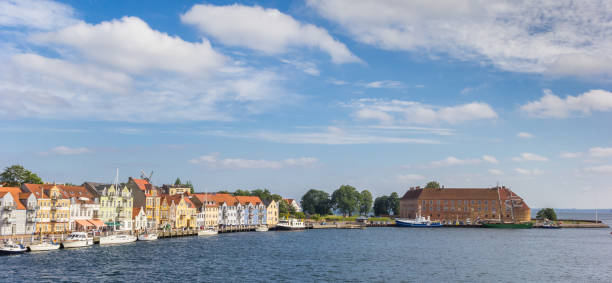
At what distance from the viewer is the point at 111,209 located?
108375 mm

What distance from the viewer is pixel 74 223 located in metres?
97.6

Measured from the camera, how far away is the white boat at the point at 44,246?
72.1m

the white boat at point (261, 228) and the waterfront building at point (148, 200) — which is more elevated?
the waterfront building at point (148, 200)

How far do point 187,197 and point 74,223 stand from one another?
41158mm

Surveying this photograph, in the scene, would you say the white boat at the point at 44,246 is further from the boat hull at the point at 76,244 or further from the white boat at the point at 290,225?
the white boat at the point at 290,225

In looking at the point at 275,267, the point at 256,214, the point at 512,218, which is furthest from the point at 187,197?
the point at 512,218

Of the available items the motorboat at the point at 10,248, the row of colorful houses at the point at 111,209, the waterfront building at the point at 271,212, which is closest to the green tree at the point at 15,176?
the row of colorful houses at the point at 111,209

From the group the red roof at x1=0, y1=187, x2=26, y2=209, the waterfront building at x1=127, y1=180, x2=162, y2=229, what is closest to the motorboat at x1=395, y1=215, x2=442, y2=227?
the waterfront building at x1=127, y1=180, x2=162, y2=229

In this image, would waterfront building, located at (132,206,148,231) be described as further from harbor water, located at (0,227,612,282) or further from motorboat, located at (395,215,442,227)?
motorboat, located at (395,215,442,227)

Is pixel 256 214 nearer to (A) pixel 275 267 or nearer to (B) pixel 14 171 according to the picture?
(B) pixel 14 171

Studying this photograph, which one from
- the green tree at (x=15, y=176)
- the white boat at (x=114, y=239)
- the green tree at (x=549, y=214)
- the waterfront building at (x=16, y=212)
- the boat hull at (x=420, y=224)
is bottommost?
the boat hull at (x=420, y=224)

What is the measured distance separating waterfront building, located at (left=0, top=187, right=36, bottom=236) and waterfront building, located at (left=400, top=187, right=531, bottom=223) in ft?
450

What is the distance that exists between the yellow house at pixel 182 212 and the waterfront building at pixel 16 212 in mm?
40643

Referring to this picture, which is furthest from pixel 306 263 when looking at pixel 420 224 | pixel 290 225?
pixel 420 224
